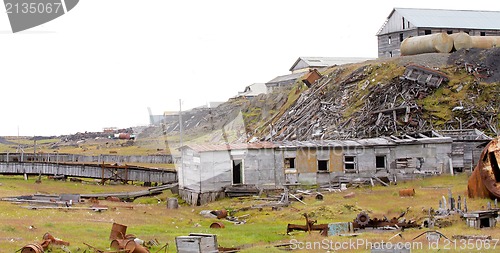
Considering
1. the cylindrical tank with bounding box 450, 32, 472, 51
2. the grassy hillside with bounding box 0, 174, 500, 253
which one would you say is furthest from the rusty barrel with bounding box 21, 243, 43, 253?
the cylindrical tank with bounding box 450, 32, 472, 51

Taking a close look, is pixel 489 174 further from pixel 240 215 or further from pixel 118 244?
pixel 118 244

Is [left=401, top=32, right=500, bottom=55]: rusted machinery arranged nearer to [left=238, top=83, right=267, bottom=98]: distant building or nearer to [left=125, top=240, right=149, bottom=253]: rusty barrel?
[left=238, top=83, right=267, bottom=98]: distant building

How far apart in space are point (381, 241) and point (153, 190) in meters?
29.2

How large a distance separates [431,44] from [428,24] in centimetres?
1225

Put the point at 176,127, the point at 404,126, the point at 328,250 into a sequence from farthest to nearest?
the point at 176,127 → the point at 404,126 → the point at 328,250

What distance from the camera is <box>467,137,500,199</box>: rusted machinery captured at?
109ft

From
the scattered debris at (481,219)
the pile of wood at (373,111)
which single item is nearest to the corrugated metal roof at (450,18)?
the pile of wood at (373,111)

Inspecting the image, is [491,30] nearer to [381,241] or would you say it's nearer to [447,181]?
[447,181]

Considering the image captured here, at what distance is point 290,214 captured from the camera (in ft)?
121

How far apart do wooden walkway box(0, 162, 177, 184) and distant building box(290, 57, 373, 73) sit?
51.4 meters

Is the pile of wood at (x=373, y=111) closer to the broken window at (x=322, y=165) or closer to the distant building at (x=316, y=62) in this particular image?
the broken window at (x=322, y=165)

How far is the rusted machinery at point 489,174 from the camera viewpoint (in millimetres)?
33281

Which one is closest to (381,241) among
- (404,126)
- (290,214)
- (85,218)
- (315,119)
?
(290,214)

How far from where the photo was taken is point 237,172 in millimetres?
47312
